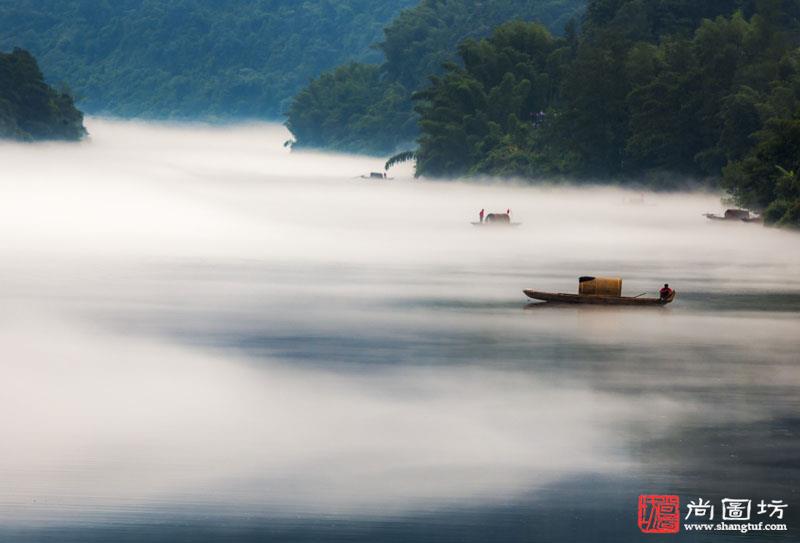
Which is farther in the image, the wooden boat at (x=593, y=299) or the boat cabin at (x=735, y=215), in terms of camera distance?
the boat cabin at (x=735, y=215)

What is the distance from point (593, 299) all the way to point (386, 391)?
17.3 meters

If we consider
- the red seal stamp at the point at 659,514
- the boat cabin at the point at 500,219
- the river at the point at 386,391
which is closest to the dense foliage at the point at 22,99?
the boat cabin at the point at 500,219

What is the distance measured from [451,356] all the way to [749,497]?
1577 centimetres

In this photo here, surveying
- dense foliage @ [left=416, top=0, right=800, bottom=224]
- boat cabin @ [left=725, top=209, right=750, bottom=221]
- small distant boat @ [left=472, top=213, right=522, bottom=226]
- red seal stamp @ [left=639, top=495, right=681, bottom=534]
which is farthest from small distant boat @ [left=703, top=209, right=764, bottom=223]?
red seal stamp @ [left=639, top=495, right=681, bottom=534]

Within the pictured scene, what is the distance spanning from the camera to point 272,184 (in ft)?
531

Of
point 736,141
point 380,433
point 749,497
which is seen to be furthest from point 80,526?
point 736,141

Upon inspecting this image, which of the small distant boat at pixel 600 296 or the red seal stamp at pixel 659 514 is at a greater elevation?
the small distant boat at pixel 600 296

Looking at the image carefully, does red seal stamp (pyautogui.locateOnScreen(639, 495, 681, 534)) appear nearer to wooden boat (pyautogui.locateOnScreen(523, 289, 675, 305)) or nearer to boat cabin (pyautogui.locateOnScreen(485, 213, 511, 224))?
wooden boat (pyautogui.locateOnScreen(523, 289, 675, 305))

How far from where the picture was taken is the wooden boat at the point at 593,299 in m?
50.7

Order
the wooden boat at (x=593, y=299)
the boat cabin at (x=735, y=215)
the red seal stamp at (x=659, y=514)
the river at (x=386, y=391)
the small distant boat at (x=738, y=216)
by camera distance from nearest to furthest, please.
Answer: the red seal stamp at (x=659, y=514)
the river at (x=386, y=391)
the wooden boat at (x=593, y=299)
the small distant boat at (x=738, y=216)
the boat cabin at (x=735, y=215)

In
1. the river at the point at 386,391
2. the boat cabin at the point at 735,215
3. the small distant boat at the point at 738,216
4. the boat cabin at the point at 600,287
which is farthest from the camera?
the boat cabin at the point at 735,215

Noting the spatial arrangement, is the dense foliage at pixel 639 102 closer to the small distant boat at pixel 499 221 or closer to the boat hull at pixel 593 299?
the small distant boat at pixel 499 221

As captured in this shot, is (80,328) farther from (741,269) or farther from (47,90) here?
(47,90)

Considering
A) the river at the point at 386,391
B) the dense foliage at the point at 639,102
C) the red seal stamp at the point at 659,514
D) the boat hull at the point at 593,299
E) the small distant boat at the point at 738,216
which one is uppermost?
the dense foliage at the point at 639,102
